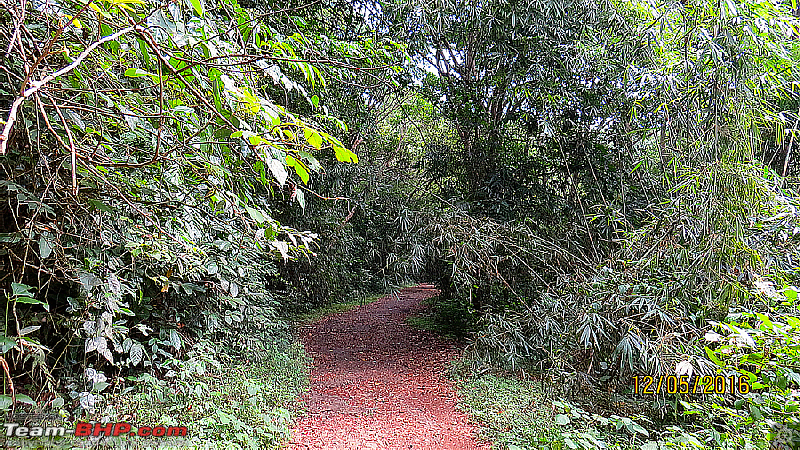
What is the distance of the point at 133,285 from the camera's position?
2.70 metres

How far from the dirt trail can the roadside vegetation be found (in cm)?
32

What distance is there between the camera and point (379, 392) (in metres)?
4.84

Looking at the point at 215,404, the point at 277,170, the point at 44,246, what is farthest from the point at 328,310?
the point at 277,170

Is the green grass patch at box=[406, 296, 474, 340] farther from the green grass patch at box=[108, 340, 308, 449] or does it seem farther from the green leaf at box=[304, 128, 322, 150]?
the green leaf at box=[304, 128, 322, 150]

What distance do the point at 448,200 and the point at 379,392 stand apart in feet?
7.95

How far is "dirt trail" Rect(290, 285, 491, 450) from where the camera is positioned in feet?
11.9

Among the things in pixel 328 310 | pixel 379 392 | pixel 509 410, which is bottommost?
Answer: pixel 328 310

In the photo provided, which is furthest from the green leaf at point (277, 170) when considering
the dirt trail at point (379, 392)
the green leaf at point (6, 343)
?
the dirt trail at point (379, 392)

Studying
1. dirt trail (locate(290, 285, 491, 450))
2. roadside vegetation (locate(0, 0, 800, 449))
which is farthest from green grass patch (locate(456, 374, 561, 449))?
dirt trail (locate(290, 285, 491, 450))

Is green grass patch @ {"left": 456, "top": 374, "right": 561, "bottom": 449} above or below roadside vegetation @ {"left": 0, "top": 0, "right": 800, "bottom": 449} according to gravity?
below

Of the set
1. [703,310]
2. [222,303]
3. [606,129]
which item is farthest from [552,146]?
[222,303]

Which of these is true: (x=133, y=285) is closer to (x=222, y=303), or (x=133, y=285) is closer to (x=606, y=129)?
(x=222, y=303)

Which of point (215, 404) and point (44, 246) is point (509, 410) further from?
point (44, 246)

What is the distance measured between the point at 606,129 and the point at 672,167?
5.06 feet
